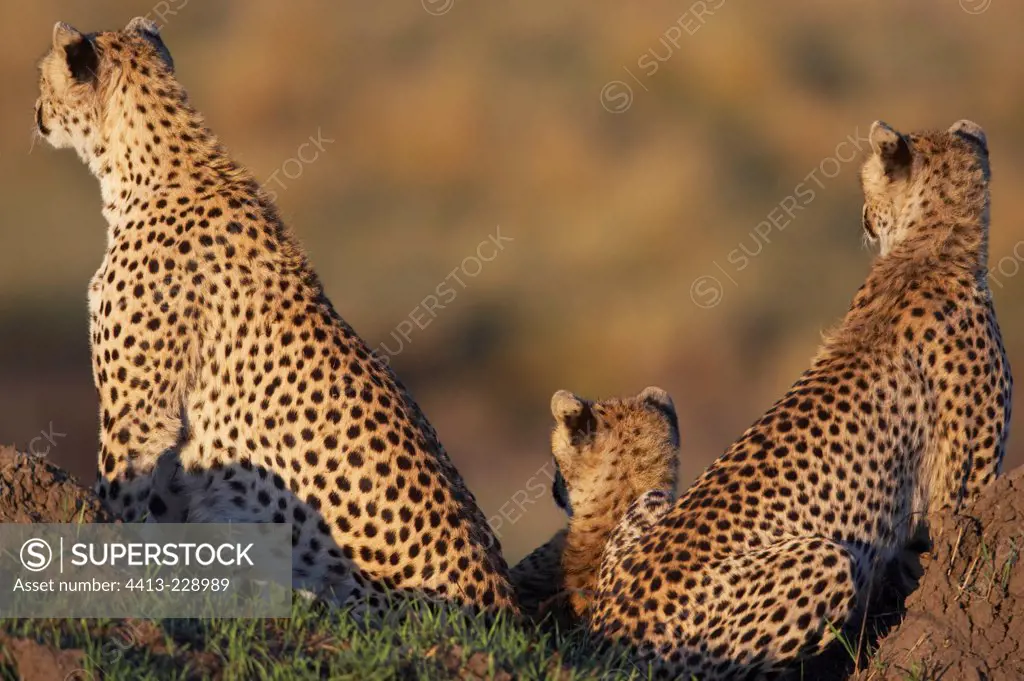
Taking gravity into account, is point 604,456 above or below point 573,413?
below

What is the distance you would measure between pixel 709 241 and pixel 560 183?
1.22 meters

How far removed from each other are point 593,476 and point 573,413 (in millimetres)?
221

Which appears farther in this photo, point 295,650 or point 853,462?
point 853,462

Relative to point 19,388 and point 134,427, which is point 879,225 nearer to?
point 134,427

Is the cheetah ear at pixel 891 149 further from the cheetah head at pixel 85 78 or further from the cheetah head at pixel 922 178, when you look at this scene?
the cheetah head at pixel 85 78

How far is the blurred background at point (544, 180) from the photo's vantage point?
12000 millimetres

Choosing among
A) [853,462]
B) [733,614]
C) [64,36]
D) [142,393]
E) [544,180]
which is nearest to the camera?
[733,614]

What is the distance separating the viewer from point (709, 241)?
12953mm

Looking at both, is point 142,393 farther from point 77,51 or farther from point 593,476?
point 593,476

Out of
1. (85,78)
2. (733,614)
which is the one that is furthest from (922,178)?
(85,78)

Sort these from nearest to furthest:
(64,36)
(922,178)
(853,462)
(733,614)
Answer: (733,614) < (853,462) < (64,36) < (922,178)

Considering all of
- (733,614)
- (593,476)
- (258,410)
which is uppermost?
(258,410)

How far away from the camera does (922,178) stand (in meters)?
5.87

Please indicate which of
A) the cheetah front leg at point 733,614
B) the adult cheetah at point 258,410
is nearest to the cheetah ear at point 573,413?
the adult cheetah at point 258,410
